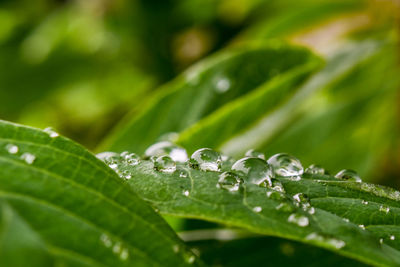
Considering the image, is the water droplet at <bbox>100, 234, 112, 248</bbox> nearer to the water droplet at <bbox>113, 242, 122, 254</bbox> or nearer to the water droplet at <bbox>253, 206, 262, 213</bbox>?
the water droplet at <bbox>113, 242, 122, 254</bbox>

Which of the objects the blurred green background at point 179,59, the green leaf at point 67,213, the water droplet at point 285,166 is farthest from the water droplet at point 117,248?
the blurred green background at point 179,59

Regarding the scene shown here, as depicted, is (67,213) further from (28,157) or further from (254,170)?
(254,170)

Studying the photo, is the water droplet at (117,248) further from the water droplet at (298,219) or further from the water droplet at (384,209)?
the water droplet at (384,209)

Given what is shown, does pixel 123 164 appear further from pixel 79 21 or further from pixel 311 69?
pixel 79 21

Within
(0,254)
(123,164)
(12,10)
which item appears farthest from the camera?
(12,10)

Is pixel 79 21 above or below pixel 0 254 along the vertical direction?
above

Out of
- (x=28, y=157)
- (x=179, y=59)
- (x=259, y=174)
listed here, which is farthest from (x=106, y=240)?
(x=179, y=59)

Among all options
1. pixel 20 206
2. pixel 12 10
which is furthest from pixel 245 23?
pixel 20 206
